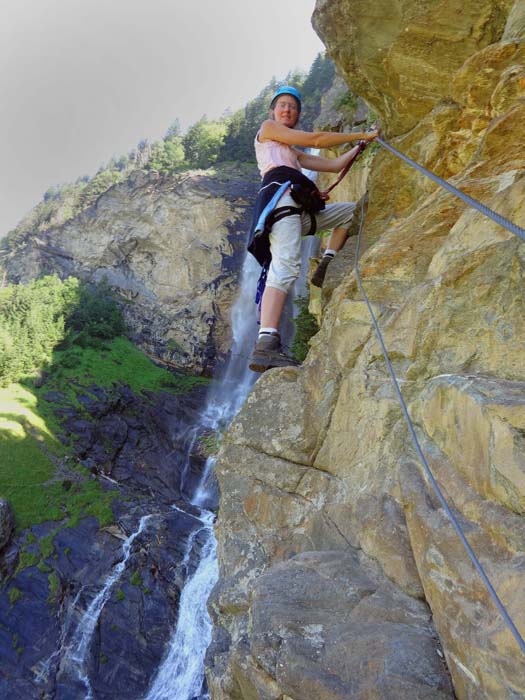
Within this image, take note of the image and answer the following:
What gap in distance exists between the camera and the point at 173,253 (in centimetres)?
3359

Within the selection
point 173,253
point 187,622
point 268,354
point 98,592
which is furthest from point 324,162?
point 173,253

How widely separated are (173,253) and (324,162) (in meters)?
30.1

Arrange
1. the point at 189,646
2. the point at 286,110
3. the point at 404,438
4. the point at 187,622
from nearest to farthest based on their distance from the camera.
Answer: the point at 404,438
the point at 286,110
the point at 189,646
the point at 187,622

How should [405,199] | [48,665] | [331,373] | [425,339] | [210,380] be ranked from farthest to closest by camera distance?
1. [210,380]
2. [48,665]
3. [405,199]
4. [331,373]
5. [425,339]

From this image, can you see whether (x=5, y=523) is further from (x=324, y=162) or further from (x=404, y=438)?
(x=404, y=438)

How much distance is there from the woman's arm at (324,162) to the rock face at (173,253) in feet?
89.1

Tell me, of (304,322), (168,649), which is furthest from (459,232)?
(168,649)

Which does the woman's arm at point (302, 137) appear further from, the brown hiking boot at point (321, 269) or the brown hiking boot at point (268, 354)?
the brown hiking boot at point (268, 354)

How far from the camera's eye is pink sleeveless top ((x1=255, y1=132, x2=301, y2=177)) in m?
4.50

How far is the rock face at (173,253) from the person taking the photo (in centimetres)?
3212

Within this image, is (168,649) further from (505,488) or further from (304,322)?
(505,488)

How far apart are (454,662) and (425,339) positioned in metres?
1.79

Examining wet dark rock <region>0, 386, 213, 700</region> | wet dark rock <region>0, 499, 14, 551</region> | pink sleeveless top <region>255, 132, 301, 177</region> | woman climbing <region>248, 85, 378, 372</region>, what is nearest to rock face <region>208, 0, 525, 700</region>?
woman climbing <region>248, 85, 378, 372</region>

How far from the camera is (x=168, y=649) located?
13523 millimetres
